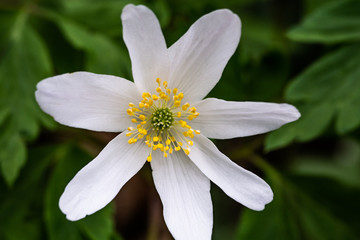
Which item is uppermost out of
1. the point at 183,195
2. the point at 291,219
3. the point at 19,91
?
the point at 19,91

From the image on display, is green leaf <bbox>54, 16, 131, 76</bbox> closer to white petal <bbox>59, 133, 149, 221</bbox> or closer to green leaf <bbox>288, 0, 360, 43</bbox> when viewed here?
white petal <bbox>59, 133, 149, 221</bbox>

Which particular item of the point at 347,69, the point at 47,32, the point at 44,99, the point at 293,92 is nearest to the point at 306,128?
the point at 293,92

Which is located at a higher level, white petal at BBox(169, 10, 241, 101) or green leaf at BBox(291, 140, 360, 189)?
white petal at BBox(169, 10, 241, 101)

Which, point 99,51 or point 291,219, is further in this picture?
point 291,219

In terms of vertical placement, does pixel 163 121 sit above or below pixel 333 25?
below

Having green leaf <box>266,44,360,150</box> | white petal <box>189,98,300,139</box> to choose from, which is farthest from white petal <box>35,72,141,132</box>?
green leaf <box>266,44,360,150</box>

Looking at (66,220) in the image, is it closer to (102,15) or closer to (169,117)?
(169,117)

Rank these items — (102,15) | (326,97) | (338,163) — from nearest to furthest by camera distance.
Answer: (326,97) < (102,15) < (338,163)

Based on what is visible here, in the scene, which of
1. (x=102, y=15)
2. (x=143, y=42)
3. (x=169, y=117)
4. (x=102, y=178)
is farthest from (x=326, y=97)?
(x=102, y=15)

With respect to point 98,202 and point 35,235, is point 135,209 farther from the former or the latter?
point 98,202
